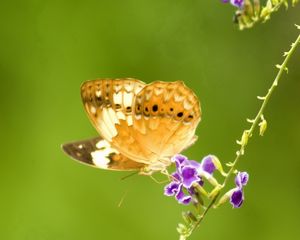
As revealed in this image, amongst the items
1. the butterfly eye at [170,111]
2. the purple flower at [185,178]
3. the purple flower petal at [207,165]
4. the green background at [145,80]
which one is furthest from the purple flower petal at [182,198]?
the green background at [145,80]

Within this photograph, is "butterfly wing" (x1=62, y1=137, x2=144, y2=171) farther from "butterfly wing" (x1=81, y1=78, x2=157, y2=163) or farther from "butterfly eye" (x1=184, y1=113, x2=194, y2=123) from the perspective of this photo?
"butterfly eye" (x1=184, y1=113, x2=194, y2=123)

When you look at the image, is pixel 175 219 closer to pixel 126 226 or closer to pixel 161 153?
pixel 126 226

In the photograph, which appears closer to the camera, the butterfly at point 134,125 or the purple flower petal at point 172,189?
the purple flower petal at point 172,189

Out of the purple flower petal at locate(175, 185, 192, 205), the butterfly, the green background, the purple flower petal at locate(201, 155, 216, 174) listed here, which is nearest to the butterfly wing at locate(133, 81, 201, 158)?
the butterfly

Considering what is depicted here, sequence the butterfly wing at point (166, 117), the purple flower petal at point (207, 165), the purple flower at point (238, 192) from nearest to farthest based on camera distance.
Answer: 1. the purple flower at point (238, 192)
2. the purple flower petal at point (207, 165)
3. the butterfly wing at point (166, 117)

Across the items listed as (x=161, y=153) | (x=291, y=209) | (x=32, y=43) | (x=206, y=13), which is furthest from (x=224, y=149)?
(x=161, y=153)

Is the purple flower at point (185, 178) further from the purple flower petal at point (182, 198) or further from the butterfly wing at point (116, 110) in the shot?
the butterfly wing at point (116, 110)
